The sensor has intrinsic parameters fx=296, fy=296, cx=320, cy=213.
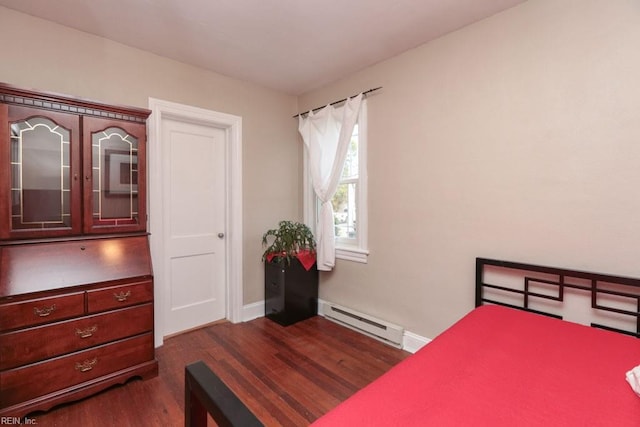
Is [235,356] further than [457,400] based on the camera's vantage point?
Yes

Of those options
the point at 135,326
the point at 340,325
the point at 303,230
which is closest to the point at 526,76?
the point at 303,230

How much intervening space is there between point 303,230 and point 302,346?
1219 millimetres

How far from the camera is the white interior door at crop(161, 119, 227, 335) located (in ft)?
9.27

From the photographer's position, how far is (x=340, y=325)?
3.08m

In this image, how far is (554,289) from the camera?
187 centimetres

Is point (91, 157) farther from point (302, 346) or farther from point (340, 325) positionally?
point (340, 325)

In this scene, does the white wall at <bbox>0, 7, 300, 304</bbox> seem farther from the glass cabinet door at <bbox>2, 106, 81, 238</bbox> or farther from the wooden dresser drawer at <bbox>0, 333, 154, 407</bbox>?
the wooden dresser drawer at <bbox>0, 333, 154, 407</bbox>

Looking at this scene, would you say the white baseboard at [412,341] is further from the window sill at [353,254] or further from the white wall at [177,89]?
the white wall at [177,89]

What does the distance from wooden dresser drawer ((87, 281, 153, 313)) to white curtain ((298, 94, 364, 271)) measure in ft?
5.31

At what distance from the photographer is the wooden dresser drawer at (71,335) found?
167 centimetres

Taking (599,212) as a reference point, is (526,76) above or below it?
above

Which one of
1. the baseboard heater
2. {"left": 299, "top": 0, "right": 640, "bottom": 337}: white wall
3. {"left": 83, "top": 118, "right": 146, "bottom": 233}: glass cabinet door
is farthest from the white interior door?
{"left": 299, "top": 0, "right": 640, "bottom": 337}: white wall

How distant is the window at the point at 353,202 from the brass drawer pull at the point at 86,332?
210 centimetres

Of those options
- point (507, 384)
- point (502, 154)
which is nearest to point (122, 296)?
point (507, 384)
